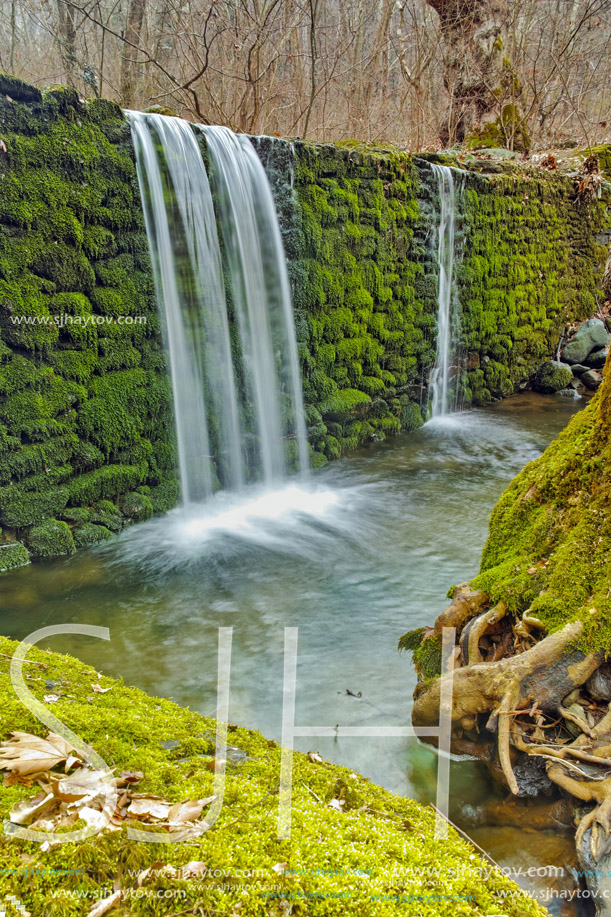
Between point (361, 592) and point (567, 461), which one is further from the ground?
point (567, 461)

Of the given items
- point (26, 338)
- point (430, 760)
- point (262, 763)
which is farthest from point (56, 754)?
point (26, 338)

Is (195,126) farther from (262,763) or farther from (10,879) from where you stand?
(10,879)

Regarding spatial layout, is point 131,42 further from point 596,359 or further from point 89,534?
point 596,359

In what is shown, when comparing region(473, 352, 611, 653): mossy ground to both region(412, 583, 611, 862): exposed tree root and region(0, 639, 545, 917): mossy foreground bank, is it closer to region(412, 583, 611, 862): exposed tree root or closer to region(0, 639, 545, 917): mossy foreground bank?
region(412, 583, 611, 862): exposed tree root

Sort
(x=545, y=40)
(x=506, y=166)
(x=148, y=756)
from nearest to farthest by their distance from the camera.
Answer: (x=148, y=756)
(x=506, y=166)
(x=545, y=40)

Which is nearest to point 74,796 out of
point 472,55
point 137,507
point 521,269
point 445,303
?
point 137,507

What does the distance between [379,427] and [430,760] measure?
6313 millimetres

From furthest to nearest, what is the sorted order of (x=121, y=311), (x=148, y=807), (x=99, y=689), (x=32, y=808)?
(x=121, y=311)
(x=99, y=689)
(x=148, y=807)
(x=32, y=808)

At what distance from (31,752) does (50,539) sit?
Result: 3.84 meters

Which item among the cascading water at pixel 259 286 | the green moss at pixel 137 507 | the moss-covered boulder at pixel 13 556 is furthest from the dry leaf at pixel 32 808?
the cascading water at pixel 259 286

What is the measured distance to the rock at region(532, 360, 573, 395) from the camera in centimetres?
1199

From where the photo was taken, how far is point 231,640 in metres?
4.12

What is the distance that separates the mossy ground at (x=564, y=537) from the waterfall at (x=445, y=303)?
704 centimetres

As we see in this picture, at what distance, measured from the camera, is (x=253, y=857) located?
1310 mm
